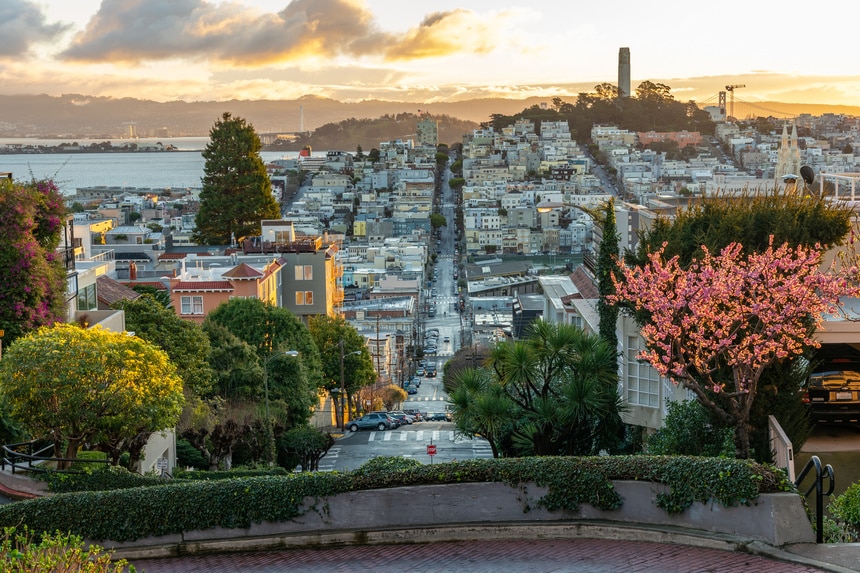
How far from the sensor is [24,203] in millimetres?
17812

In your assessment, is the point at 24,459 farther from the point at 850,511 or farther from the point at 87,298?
the point at 87,298

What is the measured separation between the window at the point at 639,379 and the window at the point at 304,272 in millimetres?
28383

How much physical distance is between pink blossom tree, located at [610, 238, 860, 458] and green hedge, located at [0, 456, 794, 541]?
1.83 m

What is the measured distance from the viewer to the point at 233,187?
50125 millimetres

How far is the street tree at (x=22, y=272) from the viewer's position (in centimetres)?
1744

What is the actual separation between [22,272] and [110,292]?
35.5 feet

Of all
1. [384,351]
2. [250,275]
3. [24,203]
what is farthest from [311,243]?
[384,351]

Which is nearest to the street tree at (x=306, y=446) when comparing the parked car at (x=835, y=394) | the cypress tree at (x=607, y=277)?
the cypress tree at (x=607, y=277)

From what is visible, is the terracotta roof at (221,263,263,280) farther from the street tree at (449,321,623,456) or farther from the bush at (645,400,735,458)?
the bush at (645,400,735,458)

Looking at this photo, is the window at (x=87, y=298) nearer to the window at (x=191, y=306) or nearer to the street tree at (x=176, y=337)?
the street tree at (x=176, y=337)

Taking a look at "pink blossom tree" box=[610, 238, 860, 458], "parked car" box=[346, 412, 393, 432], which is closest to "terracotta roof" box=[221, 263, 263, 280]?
"parked car" box=[346, 412, 393, 432]

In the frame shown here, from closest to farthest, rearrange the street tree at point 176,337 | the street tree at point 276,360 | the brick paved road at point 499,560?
the brick paved road at point 499,560 → the street tree at point 176,337 → the street tree at point 276,360

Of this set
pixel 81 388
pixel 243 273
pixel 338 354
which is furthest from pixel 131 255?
pixel 81 388

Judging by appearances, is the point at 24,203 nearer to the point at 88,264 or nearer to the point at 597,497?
the point at 88,264
